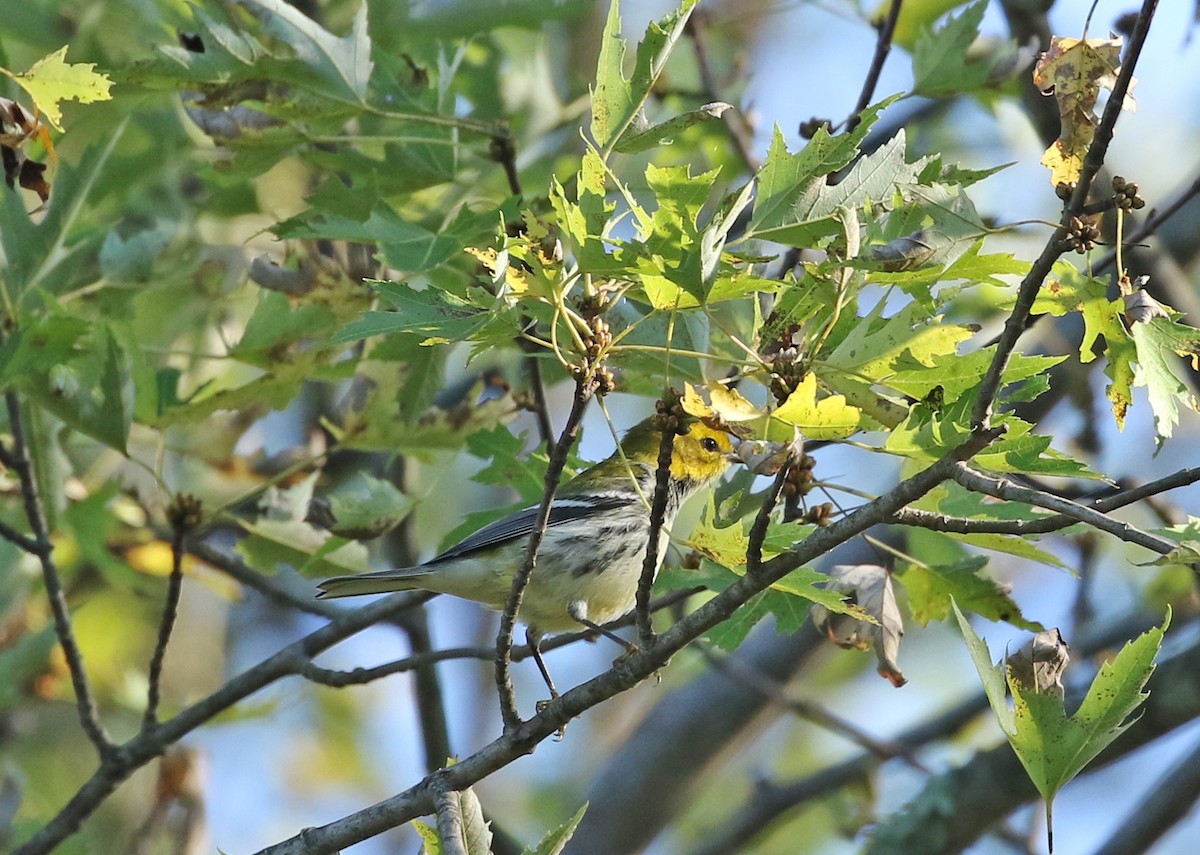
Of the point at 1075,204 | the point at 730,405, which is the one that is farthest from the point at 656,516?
the point at 1075,204

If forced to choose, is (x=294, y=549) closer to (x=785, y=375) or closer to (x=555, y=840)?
(x=555, y=840)

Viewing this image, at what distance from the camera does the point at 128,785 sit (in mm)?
6648

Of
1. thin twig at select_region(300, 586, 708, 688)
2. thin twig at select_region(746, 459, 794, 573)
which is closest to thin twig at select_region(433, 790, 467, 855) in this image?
thin twig at select_region(746, 459, 794, 573)

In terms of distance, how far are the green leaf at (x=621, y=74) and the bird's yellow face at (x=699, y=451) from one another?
462mm

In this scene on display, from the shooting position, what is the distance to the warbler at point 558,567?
11.2ft

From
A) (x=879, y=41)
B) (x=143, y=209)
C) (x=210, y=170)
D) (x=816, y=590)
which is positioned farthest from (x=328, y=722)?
(x=816, y=590)

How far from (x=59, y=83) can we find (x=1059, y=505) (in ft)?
5.59

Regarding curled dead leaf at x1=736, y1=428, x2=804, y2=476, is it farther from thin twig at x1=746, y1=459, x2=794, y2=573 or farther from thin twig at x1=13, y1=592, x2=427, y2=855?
thin twig at x1=13, y1=592, x2=427, y2=855

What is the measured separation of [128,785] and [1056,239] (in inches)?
Result: 240

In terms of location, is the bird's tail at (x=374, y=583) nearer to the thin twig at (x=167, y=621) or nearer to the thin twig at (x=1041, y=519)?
the thin twig at (x=167, y=621)

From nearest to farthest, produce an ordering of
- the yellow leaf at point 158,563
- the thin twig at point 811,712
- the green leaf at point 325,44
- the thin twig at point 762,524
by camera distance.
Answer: the thin twig at point 762,524, the green leaf at point 325,44, the thin twig at point 811,712, the yellow leaf at point 158,563

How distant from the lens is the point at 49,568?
131 inches

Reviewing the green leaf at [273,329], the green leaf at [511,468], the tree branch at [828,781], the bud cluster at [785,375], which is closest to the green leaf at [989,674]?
the bud cluster at [785,375]

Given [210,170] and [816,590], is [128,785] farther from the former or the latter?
[816,590]
